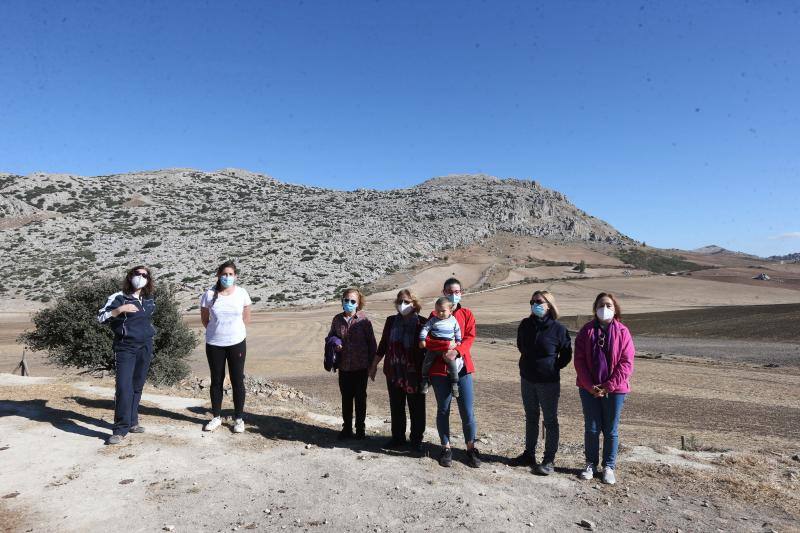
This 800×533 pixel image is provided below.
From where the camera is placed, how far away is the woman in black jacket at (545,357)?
5.61m

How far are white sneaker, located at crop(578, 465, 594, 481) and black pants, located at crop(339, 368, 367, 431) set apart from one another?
271 cm

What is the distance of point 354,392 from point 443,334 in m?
1.78

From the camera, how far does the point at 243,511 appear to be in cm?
466

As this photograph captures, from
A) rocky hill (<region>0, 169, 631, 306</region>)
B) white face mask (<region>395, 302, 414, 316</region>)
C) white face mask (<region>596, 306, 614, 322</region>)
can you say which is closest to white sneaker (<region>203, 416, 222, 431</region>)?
white face mask (<region>395, 302, 414, 316</region>)

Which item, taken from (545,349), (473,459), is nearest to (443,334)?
(545,349)

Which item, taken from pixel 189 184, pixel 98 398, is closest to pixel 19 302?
pixel 98 398

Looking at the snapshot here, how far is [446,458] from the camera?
19.3 feet

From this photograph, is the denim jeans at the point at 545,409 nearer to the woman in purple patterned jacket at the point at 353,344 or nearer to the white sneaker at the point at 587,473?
the white sneaker at the point at 587,473

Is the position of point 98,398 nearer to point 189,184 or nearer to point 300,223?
point 300,223

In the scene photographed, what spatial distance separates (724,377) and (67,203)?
90.0 m

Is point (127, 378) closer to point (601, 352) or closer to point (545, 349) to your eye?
point (545, 349)

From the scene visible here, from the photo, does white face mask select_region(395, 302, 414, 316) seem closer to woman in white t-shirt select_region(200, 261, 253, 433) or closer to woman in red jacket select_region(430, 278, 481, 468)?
woman in red jacket select_region(430, 278, 481, 468)

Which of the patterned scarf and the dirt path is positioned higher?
the patterned scarf

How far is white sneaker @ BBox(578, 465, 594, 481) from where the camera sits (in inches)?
217
